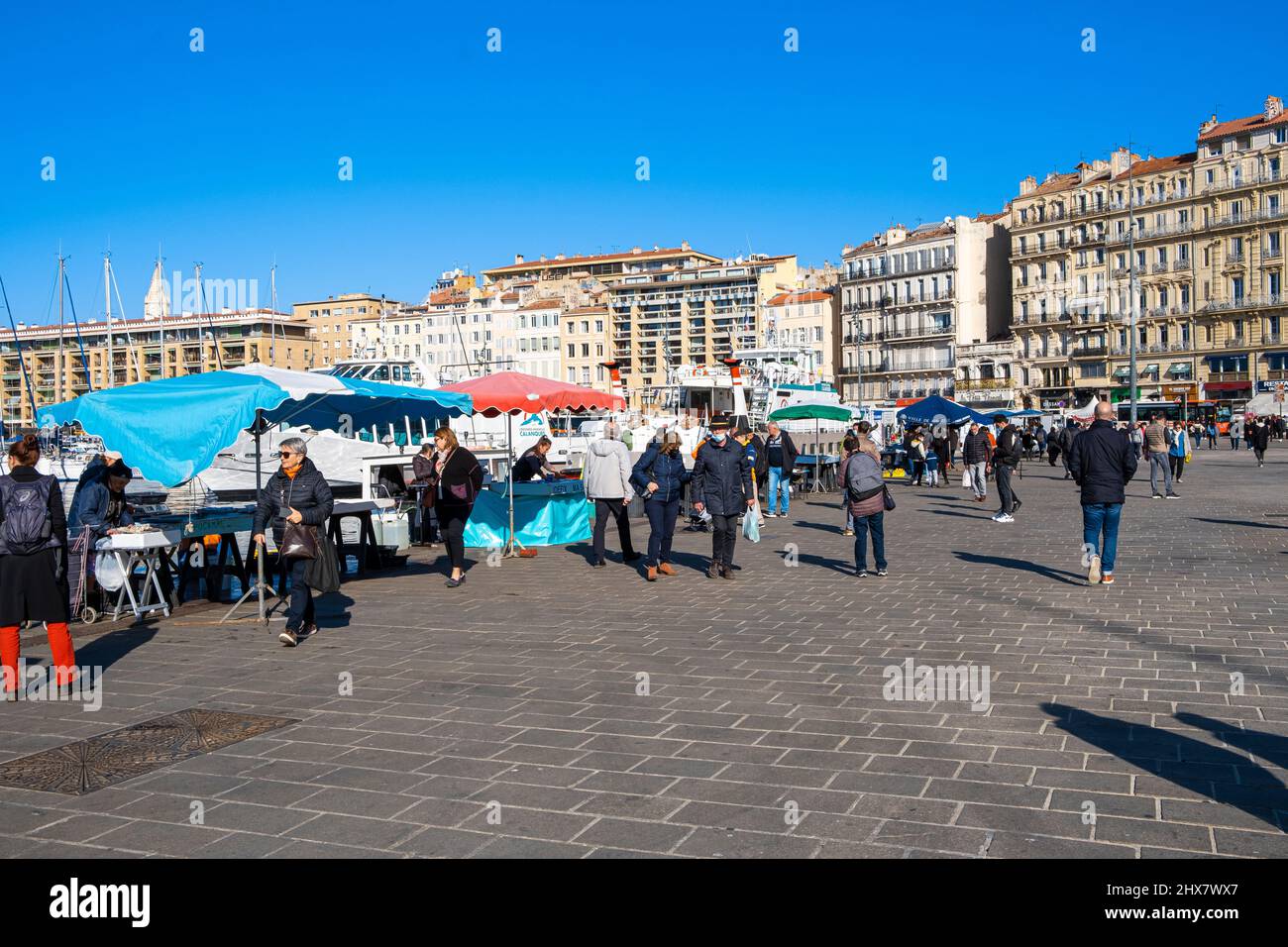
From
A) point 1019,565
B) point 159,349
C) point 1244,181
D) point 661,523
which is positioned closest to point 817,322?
point 1244,181

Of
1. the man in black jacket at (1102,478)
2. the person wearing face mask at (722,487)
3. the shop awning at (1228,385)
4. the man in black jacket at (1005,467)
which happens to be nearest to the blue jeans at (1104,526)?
the man in black jacket at (1102,478)

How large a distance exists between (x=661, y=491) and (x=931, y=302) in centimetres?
8129

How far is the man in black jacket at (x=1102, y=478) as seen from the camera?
11516 mm

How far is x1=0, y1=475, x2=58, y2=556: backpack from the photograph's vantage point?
746cm

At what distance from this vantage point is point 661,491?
1317 centimetres

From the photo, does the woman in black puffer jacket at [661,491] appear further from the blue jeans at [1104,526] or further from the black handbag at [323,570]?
the blue jeans at [1104,526]

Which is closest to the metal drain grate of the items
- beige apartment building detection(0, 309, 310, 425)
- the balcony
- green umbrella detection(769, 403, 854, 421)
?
green umbrella detection(769, 403, 854, 421)

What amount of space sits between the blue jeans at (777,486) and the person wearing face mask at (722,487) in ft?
28.5

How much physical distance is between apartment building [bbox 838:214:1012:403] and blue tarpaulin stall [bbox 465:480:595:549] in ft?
242

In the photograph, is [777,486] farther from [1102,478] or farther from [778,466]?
[1102,478]

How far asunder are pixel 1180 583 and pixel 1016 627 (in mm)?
3336

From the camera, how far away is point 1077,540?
15.8m

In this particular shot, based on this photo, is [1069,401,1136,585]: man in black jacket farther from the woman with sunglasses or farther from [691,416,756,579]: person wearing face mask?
the woman with sunglasses
